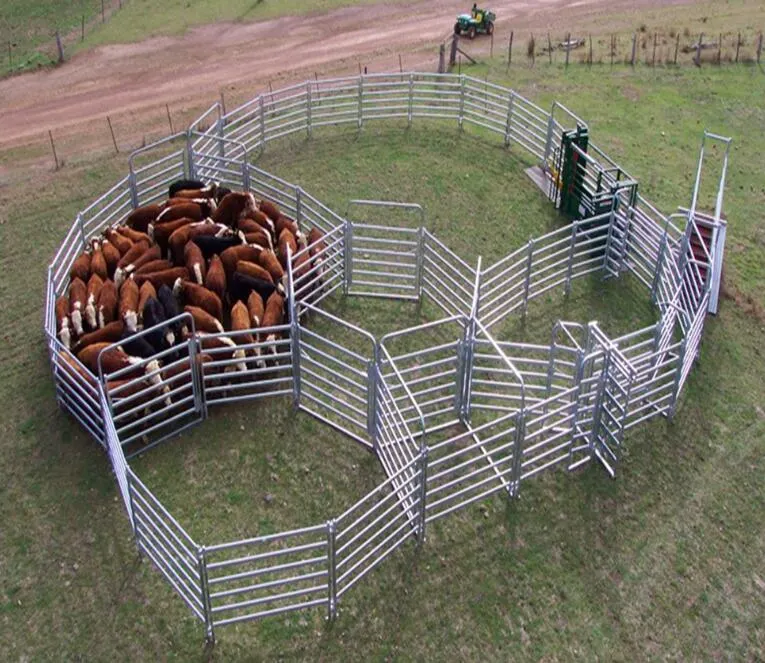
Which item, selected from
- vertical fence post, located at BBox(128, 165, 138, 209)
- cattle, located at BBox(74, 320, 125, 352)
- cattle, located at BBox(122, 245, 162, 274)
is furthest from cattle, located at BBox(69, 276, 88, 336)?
vertical fence post, located at BBox(128, 165, 138, 209)

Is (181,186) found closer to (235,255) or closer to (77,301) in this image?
(235,255)

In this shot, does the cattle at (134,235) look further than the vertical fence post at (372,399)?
Yes

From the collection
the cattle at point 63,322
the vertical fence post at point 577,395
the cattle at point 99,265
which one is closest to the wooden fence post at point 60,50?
the cattle at point 99,265

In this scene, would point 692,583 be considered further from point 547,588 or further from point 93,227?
point 93,227

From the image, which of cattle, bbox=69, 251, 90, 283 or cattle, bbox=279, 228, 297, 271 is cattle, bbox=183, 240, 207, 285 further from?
cattle, bbox=69, 251, 90, 283

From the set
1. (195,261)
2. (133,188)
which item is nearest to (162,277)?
(195,261)

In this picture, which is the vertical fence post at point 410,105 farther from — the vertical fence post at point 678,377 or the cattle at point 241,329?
the vertical fence post at point 678,377
